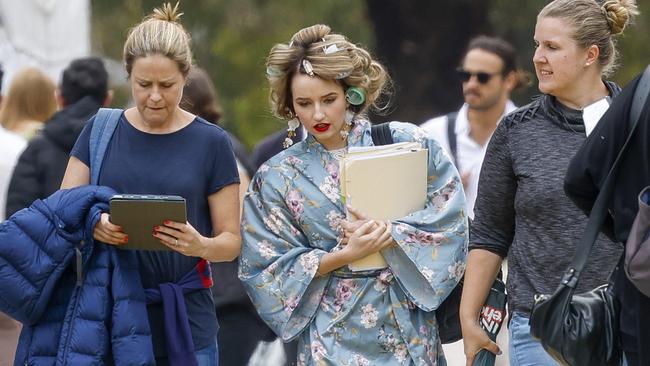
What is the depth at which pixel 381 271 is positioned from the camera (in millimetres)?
4406

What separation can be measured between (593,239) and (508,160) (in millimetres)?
753

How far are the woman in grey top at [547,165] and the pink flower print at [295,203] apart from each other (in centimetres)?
60

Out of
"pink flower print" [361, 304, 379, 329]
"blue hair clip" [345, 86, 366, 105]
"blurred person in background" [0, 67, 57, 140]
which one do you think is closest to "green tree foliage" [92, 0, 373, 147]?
"blurred person in background" [0, 67, 57, 140]

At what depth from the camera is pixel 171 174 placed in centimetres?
440

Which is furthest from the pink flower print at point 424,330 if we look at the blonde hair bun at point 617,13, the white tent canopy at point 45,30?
the white tent canopy at point 45,30

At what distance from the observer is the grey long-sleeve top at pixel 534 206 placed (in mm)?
4188

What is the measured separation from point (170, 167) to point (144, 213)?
303mm

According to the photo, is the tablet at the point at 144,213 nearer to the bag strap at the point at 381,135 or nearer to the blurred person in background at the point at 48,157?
the bag strap at the point at 381,135

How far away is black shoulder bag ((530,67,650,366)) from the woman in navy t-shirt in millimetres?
1182

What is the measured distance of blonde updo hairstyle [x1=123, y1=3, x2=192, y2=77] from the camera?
173 inches

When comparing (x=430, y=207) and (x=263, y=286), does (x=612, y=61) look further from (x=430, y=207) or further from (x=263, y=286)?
(x=263, y=286)

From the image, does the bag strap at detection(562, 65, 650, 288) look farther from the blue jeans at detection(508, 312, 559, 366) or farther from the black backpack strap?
the black backpack strap

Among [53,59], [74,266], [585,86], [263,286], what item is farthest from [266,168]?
[53,59]

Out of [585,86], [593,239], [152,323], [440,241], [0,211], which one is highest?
[585,86]
